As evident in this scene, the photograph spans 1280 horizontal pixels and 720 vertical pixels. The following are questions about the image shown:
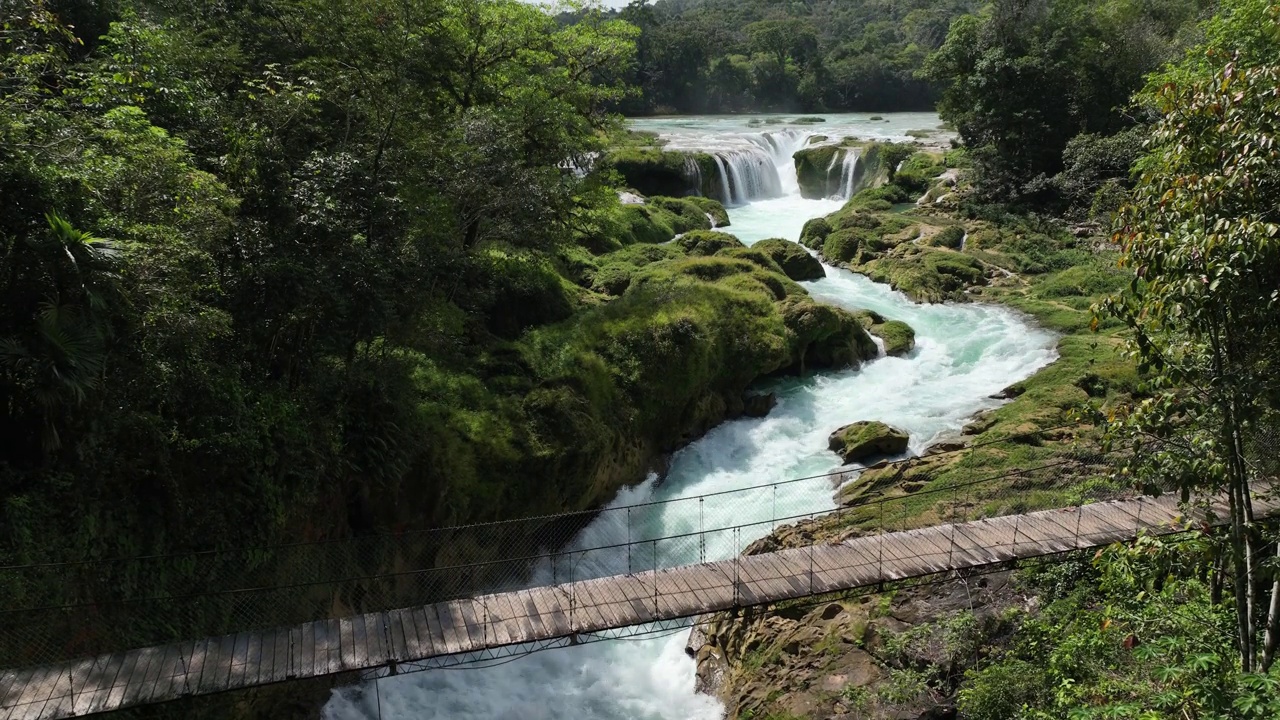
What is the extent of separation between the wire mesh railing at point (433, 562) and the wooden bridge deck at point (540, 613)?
0.44 meters

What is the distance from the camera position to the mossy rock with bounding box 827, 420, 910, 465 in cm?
1587

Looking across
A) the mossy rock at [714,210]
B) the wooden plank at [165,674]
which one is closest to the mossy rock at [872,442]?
the wooden plank at [165,674]

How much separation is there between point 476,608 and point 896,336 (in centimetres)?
1456

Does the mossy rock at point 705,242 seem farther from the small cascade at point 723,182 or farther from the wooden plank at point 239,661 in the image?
the wooden plank at point 239,661

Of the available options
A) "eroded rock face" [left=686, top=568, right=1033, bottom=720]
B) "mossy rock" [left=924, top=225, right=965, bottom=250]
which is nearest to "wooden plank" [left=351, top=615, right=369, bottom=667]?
"eroded rock face" [left=686, top=568, right=1033, bottom=720]

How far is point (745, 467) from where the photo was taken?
16281 millimetres

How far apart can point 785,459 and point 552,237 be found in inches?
252

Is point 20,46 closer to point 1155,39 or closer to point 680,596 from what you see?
point 680,596

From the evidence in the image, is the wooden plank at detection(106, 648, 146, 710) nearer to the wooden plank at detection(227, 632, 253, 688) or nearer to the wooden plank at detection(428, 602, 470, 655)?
the wooden plank at detection(227, 632, 253, 688)

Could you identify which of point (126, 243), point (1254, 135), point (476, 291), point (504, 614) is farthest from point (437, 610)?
point (1254, 135)

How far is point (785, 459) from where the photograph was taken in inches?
646

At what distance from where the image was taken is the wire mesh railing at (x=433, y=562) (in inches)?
331

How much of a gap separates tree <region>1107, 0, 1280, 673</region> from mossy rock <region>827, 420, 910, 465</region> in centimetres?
918

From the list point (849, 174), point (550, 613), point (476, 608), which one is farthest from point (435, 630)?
point (849, 174)
